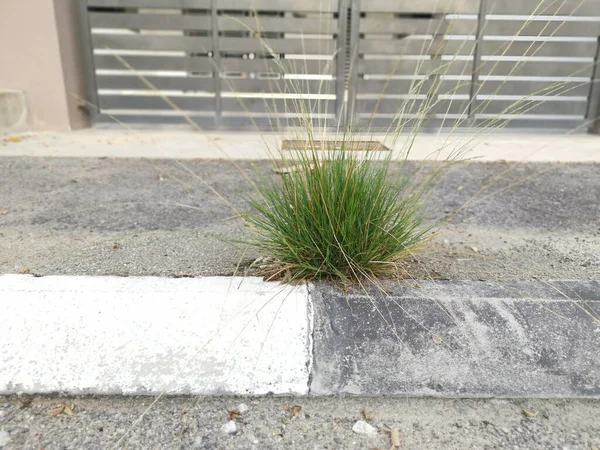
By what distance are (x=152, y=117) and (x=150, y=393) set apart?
5340 millimetres

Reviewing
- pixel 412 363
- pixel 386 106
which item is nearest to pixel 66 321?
pixel 412 363

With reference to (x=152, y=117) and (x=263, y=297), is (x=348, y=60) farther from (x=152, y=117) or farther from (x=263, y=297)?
(x=263, y=297)

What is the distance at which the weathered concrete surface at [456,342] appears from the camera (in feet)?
5.52

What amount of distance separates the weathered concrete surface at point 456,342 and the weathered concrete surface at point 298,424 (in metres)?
0.06

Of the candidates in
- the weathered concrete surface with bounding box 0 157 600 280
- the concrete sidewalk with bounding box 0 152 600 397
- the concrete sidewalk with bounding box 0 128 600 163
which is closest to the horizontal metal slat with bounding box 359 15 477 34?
the concrete sidewalk with bounding box 0 128 600 163

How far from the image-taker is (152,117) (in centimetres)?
634

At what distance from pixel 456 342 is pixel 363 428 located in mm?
506

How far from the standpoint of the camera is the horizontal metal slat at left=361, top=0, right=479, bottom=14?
591 centimetres

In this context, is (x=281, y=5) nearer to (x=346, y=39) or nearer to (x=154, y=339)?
(x=346, y=39)

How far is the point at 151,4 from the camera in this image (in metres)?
5.89

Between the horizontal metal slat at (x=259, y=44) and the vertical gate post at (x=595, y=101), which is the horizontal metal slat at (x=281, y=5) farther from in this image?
the vertical gate post at (x=595, y=101)

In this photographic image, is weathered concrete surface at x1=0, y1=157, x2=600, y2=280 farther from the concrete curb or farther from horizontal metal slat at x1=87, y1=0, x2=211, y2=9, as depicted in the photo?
horizontal metal slat at x1=87, y1=0, x2=211, y2=9

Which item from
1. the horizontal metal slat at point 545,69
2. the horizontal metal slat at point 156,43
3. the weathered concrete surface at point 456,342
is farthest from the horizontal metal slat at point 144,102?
the weathered concrete surface at point 456,342

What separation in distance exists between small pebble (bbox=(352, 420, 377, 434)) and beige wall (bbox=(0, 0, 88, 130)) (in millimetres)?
5307
